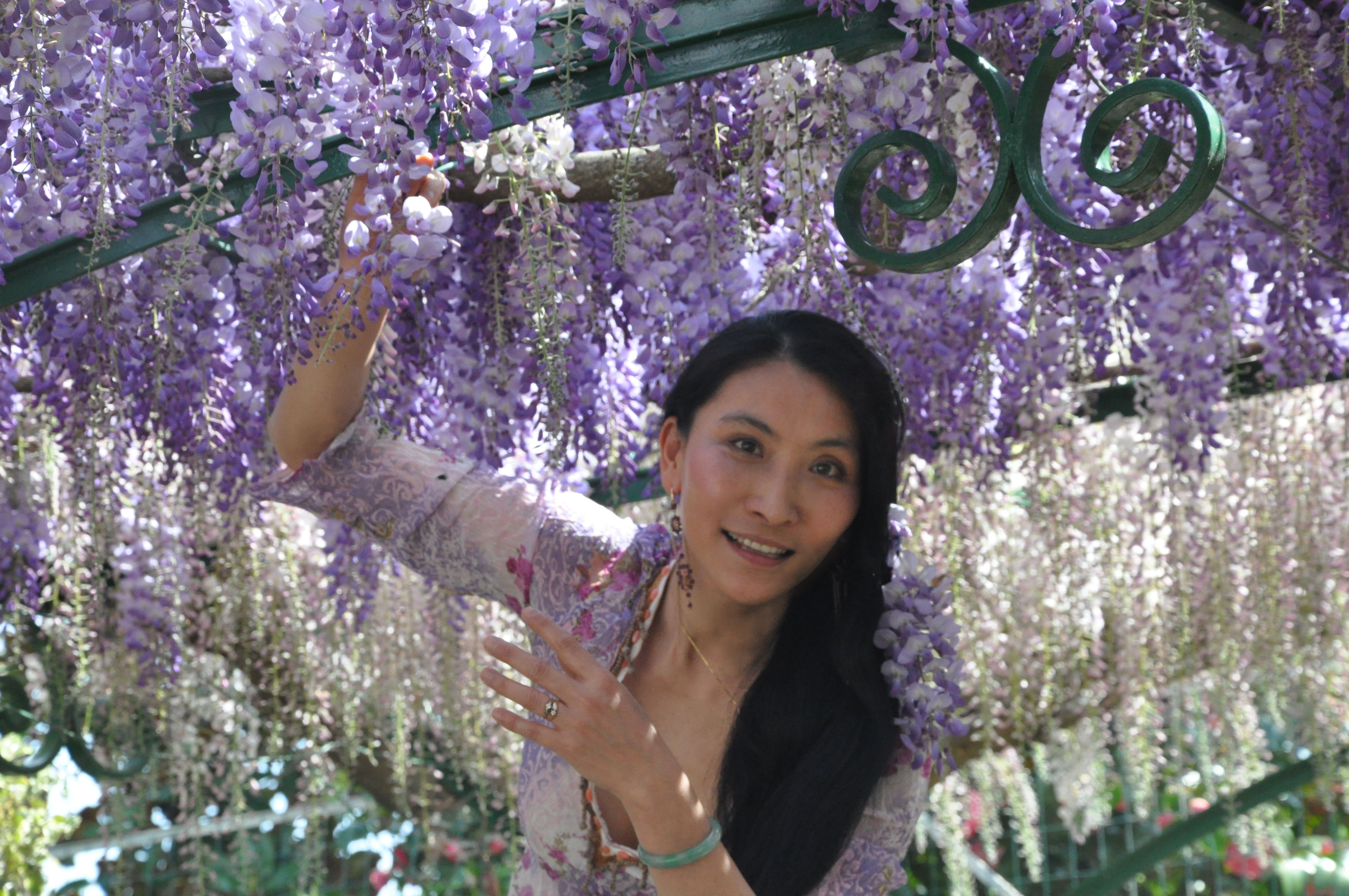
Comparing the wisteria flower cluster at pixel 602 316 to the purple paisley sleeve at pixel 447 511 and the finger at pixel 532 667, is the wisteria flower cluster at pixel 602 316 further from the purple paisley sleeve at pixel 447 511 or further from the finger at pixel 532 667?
the finger at pixel 532 667

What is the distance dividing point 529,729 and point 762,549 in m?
0.40

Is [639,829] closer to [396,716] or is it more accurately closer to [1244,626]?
[396,716]

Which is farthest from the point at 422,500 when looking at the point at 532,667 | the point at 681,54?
the point at 681,54

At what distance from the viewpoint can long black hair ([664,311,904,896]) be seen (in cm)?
162

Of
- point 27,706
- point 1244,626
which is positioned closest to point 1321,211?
point 1244,626

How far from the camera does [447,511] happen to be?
1747 mm

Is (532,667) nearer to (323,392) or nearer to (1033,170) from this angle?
(323,392)

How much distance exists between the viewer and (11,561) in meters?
2.95

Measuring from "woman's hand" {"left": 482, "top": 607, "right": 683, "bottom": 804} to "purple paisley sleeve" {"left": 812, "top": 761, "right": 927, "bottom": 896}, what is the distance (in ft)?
1.15

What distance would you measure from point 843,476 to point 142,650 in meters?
2.25

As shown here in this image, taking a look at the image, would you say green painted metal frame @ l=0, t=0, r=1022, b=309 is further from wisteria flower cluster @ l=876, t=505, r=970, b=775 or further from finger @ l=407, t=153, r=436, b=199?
wisteria flower cluster @ l=876, t=505, r=970, b=775

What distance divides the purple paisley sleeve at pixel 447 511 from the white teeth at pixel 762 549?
271mm

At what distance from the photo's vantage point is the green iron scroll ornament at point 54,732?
11.2 ft

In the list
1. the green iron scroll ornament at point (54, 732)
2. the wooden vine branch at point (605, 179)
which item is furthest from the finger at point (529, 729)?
the green iron scroll ornament at point (54, 732)
